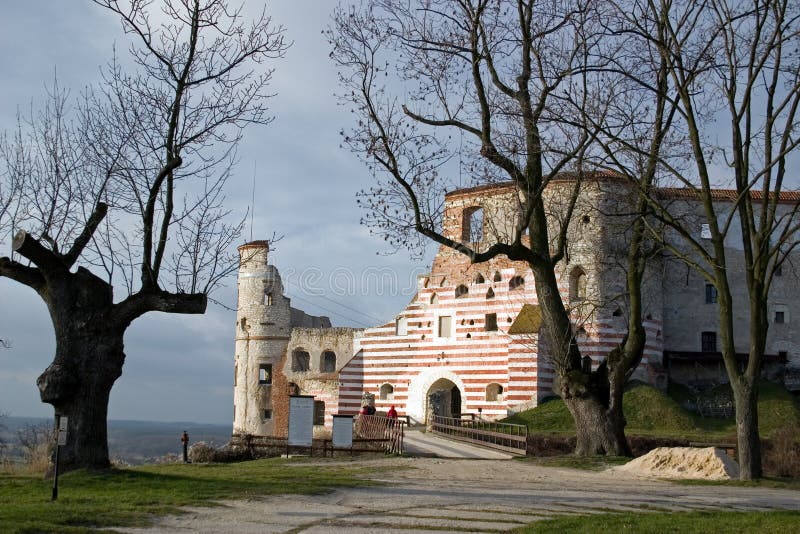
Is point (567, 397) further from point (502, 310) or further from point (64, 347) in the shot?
point (502, 310)

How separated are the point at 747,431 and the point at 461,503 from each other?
23.9ft

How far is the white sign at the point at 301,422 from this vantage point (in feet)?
68.0

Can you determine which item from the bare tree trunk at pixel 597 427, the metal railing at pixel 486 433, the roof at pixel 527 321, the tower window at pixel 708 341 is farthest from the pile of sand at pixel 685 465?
the tower window at pixel 708 341

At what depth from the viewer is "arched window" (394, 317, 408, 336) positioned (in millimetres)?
38719

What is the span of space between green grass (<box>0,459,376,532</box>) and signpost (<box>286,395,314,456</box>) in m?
4.92

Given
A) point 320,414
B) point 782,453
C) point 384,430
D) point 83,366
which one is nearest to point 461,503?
point 83,366

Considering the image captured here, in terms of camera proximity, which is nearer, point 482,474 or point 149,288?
point 149,288

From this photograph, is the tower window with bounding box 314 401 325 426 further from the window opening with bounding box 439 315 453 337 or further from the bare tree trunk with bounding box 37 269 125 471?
the bare tree trunk with bounding box 37 269 125 471

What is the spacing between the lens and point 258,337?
42469mm

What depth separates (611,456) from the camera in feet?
61.3

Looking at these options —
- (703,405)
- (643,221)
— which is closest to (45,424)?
(643,221)

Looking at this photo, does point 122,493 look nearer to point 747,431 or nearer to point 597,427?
point 747,431

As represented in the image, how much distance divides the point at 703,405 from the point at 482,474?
19.3 meters

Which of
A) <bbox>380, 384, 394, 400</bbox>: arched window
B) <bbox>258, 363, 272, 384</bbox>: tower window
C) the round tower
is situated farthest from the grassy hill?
<bbox>258, 363, 272, 384</bbox>: tower window
